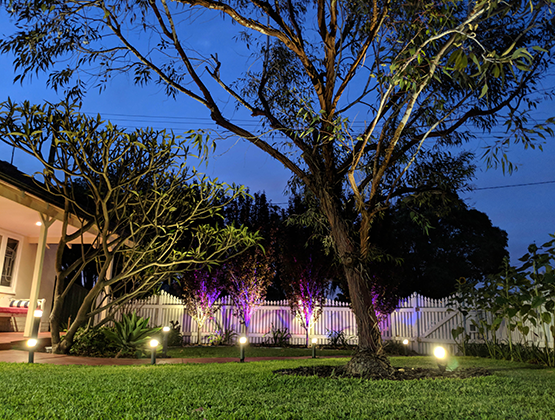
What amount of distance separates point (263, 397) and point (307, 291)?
1036 cm

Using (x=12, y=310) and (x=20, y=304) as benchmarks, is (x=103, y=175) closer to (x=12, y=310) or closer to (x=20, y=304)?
(x=12, y=310)

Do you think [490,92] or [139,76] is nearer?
[490,92]

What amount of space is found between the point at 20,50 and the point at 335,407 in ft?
20.3

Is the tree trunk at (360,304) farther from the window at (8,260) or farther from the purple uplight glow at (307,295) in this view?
the window at (8,260)

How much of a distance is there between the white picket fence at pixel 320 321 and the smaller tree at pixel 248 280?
0.41 meters

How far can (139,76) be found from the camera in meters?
6.71

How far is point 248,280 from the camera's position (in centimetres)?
1379

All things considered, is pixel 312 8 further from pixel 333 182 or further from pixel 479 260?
pixel 479 260

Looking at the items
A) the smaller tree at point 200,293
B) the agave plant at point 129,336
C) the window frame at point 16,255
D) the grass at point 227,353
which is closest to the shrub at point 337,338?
the grass at point 227,353

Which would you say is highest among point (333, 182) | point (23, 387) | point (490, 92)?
point (490, 92)

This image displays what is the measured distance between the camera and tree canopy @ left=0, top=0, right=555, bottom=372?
5008 mm

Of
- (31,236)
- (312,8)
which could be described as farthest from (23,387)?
(31,236)

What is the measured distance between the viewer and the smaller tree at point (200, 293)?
45.4ft

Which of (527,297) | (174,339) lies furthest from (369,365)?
(174,339)
